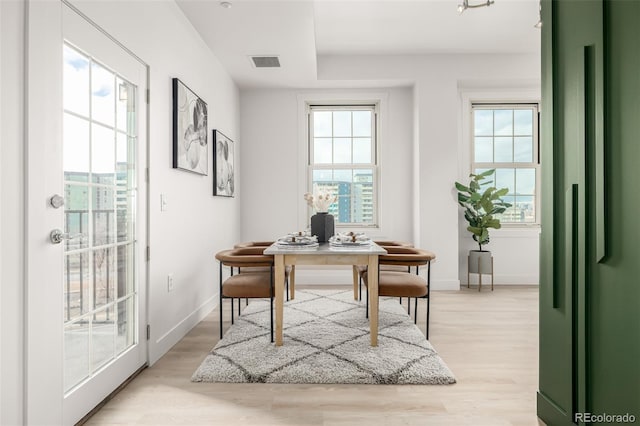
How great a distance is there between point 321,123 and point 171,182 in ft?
9.85

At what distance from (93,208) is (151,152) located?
2.44 feet

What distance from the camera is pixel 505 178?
5.44 m

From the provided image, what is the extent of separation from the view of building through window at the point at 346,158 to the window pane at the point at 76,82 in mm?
3737

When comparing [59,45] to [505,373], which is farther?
[505,373]

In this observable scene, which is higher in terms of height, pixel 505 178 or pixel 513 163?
pixel 513 163

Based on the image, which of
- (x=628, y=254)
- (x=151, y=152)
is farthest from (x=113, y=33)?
(x=628, y=254)

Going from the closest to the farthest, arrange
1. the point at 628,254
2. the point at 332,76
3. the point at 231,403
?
the point at 628,254 < the point at 231,403 < the point at 332,76

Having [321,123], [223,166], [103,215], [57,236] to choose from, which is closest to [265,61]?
[223,166]

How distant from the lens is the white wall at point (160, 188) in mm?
1441

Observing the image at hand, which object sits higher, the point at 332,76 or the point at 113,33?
the point at 332,76

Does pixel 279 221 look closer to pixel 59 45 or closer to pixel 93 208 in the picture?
pixel 93 208

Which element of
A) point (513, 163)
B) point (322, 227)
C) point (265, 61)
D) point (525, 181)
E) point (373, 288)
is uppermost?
point (265, 61)

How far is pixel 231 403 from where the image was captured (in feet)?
6.87

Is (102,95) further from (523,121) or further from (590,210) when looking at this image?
(523,121)
